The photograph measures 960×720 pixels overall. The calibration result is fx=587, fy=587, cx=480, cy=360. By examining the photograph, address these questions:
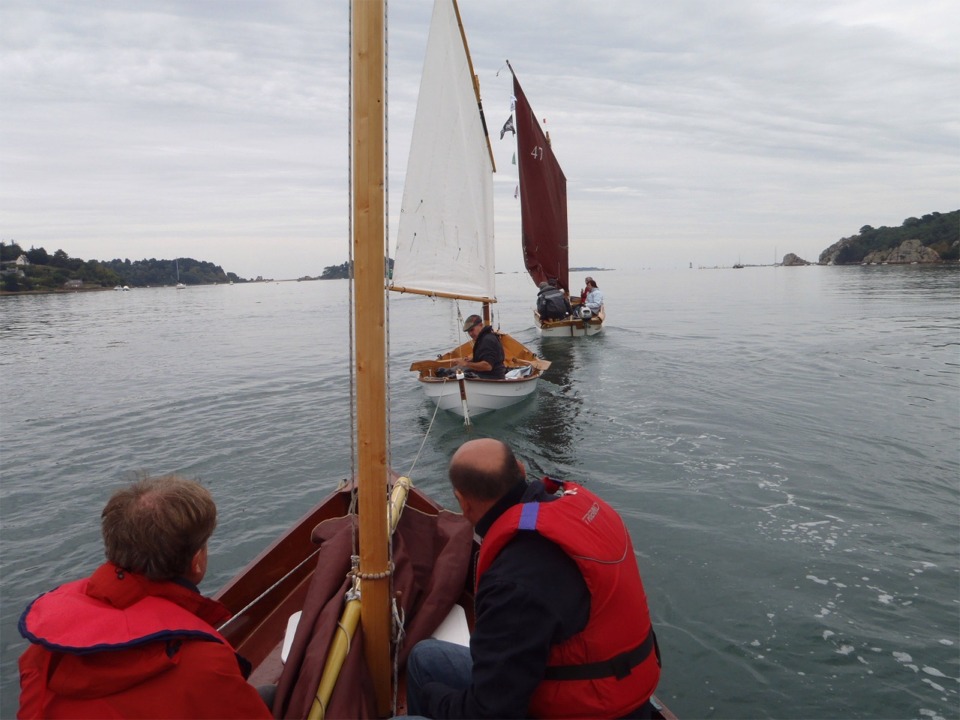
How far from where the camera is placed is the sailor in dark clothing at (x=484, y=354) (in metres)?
12.4

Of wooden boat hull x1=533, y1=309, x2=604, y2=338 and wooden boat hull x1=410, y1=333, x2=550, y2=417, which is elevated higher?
wooden boat hull x1=533, y1=309, x2=604, y2=338

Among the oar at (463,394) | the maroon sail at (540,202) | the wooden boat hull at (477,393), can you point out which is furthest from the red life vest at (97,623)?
the maroon sail at (540,202)

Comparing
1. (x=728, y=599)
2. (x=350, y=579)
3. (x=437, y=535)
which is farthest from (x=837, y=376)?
(x=350, y=579)

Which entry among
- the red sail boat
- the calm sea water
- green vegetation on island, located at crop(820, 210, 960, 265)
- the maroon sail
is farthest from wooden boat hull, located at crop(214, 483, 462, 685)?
green vegetation on island, located at crop(820, 210, 960, 265)

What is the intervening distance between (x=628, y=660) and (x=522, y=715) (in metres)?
0.48

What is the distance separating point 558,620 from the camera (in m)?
2.21

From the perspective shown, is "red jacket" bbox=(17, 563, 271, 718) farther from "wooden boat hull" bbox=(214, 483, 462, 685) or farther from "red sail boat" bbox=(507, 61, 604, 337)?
"red sail boat" bbox=(507, 61, 604, 337)

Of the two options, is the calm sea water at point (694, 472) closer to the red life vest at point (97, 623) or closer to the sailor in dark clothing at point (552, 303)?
the sailor in dark clothing at point (552, 303)

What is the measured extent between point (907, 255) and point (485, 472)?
472 ft

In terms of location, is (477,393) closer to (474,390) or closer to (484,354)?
(474,390)

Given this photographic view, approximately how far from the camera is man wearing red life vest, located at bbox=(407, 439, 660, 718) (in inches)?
87.1

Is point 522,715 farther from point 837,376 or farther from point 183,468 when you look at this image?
point 837,376

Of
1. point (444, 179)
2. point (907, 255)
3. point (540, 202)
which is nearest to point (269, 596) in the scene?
point (444, 179)

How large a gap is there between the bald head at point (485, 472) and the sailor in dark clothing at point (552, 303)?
2268 cm
